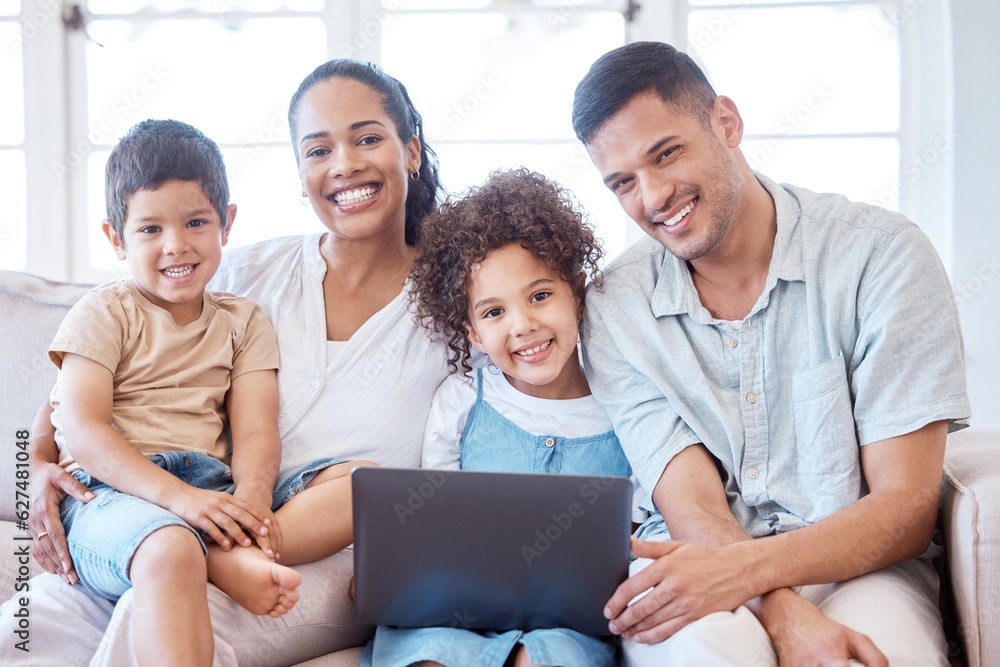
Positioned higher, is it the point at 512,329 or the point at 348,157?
the point at 348,157

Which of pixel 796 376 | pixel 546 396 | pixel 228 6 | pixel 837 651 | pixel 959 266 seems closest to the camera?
pixel 837 651

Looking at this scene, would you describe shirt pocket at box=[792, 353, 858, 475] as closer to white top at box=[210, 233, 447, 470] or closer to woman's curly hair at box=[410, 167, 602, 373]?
woman's curly hair at box=[410, 167, 602, 373]

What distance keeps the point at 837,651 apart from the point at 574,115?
1009 millimetres

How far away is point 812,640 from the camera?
1.03 metres

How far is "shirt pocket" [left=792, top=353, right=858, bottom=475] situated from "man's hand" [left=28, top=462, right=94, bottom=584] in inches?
49.0

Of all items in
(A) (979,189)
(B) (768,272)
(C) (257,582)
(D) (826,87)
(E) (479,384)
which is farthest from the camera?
(D) (826,87)

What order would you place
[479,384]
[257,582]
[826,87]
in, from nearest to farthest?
[257,582] < [479,384] < [826,87]

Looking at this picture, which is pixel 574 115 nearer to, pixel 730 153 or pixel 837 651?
pixel 730 153

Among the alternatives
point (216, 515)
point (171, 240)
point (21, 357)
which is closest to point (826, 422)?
point (216, 515)

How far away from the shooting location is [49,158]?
2990 mm

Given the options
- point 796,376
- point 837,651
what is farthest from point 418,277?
point 837,651

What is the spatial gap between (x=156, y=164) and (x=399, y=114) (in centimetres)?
56
